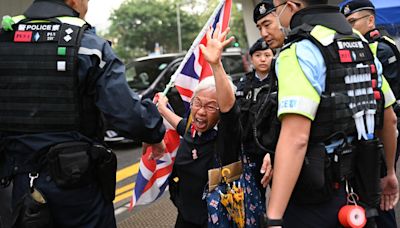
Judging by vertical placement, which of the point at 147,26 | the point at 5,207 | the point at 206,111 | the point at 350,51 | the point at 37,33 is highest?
the point at 147,26

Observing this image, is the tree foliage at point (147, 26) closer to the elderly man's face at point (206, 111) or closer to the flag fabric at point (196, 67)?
the flag fabric at point (196, 67)

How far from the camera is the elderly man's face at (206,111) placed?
7.66 ft

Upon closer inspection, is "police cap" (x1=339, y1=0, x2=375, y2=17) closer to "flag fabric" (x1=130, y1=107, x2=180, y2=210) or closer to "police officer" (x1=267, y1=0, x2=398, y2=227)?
"police officer" (x1=267, y1=0, x2=398, y2=227)

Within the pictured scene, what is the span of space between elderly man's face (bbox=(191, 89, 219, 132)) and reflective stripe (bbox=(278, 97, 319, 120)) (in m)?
0.70

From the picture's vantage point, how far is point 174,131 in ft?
9.41

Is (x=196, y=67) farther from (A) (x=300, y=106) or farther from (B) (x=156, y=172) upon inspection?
(A) (x=300, y=106)

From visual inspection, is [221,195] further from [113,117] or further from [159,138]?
[113,117]

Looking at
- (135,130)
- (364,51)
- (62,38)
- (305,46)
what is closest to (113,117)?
(135,130)

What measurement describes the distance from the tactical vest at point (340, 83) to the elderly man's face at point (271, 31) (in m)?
1.09

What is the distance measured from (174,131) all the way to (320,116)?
1.31 metres

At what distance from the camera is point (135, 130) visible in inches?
81.5

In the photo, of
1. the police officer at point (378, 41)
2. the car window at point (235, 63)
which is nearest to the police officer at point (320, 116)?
the police officer at point (378, 41)

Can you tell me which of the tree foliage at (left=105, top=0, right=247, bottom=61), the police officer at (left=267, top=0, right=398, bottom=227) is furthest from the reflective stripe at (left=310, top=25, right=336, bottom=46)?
the tree foliage at (left=105, top=0, right=247, bottom=61)

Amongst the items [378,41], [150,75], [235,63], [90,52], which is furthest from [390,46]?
[235,63]
